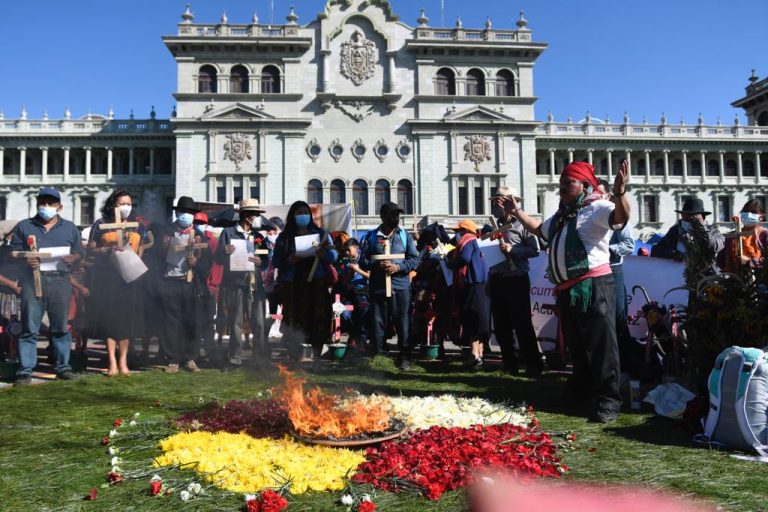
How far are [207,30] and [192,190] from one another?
1273 centimetres

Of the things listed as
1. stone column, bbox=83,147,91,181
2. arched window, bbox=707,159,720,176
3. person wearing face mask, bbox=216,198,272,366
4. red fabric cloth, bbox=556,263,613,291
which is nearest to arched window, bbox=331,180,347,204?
stone column, bbox=83,147,91,181

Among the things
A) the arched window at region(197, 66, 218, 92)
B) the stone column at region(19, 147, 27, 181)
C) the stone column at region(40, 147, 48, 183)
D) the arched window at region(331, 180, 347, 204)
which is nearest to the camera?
the arched window at region(331, 180, 347, 204)

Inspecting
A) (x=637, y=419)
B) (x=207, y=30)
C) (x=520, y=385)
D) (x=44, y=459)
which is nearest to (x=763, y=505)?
(x=637, y=419)

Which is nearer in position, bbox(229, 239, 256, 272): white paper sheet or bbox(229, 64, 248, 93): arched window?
bbox(229, 239, 256, 272): white paper sheet

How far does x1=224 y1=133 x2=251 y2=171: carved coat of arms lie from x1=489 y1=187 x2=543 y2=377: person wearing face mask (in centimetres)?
3713

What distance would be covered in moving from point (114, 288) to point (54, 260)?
82 cm

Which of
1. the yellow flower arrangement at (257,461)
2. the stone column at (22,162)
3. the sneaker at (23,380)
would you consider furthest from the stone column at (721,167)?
the stone column at (22,162)

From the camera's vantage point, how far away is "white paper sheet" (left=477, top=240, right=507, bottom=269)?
7698 millimetres

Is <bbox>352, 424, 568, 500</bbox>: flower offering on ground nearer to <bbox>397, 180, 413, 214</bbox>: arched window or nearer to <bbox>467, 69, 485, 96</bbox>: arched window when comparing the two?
<bbox>397, 180, 413, 214</bbox>: arched window

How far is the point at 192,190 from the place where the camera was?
41.8m

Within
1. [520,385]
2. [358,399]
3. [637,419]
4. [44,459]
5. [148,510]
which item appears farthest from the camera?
[520,385]

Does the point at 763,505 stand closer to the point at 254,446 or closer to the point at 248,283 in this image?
the point at 254,446

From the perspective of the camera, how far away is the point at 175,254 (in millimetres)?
7754

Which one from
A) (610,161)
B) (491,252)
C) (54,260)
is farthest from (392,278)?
(610,161)
